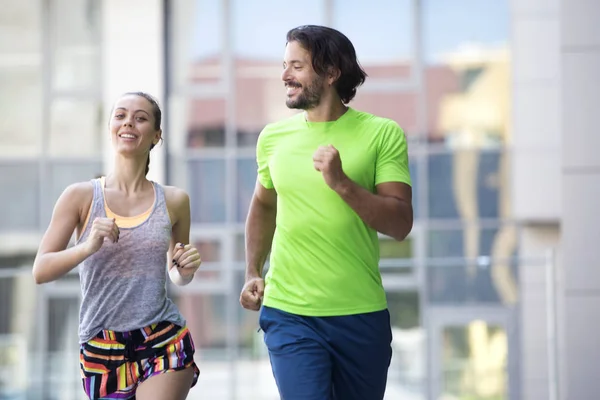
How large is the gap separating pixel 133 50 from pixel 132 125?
10.2 m

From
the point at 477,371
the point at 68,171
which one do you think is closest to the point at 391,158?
the point at 477,371

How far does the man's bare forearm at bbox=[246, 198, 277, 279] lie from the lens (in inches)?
134

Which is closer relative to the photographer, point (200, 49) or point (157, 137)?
point (157, 137)

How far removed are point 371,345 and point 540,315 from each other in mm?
3822

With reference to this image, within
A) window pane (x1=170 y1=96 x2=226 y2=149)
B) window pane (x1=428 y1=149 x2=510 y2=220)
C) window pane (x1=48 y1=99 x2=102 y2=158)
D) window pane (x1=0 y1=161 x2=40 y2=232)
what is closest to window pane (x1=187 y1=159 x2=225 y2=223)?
window pane (x1=170 y1=96 x2=226 y2=149)

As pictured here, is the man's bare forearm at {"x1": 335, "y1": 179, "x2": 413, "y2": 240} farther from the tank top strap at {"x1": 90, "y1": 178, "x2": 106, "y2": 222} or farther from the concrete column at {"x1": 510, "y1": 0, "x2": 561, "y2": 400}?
the concrete column at {"x1": 510, "y1": 0, "x2": 561, "y2": 400}

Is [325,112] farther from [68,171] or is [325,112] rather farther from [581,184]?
[68,171]

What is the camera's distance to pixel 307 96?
10.4 feet

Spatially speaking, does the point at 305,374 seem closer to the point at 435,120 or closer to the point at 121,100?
the point at 121,100

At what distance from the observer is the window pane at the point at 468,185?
12859 mm

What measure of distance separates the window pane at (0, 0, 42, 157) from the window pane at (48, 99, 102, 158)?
0.22 m

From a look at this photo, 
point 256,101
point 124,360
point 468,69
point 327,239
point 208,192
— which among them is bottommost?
point 124,360

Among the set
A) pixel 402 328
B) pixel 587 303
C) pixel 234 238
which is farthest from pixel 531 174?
pixel 587 303

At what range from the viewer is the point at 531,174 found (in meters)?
12.9
